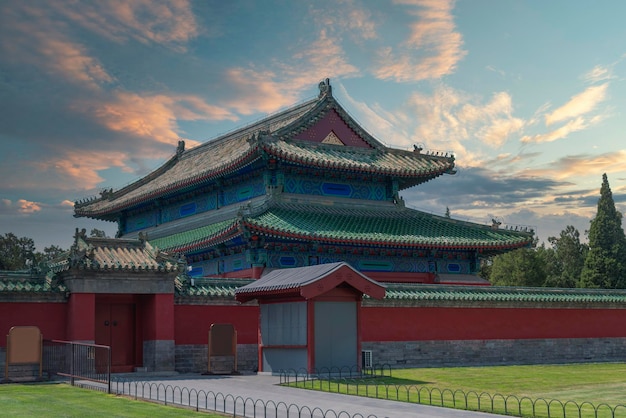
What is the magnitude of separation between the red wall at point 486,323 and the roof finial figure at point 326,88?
47.7ft

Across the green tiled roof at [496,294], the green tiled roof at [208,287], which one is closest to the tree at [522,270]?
the green tiled roof at [496,294]

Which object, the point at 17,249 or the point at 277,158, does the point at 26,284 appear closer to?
the point at 277,158

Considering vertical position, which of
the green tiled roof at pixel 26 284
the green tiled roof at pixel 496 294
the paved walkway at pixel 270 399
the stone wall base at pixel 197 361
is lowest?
the paved walkway at pixel 270 399

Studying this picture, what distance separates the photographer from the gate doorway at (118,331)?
30891 millimetres

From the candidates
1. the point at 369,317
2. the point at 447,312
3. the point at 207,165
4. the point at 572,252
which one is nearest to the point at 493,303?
the point at 447,312

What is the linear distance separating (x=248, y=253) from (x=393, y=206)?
1034cm

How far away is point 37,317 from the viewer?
29.0m

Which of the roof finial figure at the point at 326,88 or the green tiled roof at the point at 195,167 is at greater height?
the roof finial figure at the point at 326,88

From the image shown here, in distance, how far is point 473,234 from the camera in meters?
44.2

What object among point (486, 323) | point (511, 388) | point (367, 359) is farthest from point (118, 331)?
point (486, 323)

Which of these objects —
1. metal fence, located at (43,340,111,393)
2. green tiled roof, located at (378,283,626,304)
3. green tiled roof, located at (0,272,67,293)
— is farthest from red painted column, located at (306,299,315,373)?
green tiled roof, located at (0,272,67,293)

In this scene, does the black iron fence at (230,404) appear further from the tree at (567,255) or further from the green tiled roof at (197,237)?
the tree at (567,255)

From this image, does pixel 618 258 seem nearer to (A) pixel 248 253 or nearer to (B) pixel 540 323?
(B) pixel 540 323

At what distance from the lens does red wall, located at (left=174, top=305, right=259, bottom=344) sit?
31031 millimetres
